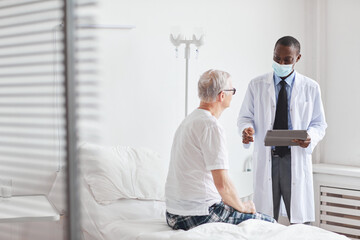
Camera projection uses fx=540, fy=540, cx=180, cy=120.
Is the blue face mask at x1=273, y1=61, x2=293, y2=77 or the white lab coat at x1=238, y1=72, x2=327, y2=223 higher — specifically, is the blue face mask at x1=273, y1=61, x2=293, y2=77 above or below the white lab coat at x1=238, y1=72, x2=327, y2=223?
above

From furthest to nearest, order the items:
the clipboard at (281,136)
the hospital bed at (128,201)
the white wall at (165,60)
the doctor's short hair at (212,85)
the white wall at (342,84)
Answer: the white wall at (342,84)
the white wall at (165,60)
the clipboard at (281,136)
the doctor's short hair at (212,85)
the hospital bed at (128,201)

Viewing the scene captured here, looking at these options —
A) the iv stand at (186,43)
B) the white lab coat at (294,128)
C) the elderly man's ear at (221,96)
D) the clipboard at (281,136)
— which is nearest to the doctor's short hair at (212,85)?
the elderly man's ear at (221,96)

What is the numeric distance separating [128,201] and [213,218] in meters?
0.68

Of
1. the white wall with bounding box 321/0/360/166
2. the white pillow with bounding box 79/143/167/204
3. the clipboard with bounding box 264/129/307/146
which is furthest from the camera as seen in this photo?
the white wall with bounding box 321/0/360/166

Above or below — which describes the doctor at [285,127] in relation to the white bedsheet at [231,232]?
above

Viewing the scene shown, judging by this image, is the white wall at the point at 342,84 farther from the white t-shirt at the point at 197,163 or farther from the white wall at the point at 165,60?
the white t-shirt at the point at 197,163

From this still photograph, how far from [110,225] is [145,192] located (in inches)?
15.5

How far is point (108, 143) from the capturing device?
365 centimetres

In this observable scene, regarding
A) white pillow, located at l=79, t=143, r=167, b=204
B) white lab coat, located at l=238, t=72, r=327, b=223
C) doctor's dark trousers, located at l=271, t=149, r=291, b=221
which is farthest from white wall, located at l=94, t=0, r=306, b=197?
doctor's dark trousers, located at l=271, t=149, r=291, b=221

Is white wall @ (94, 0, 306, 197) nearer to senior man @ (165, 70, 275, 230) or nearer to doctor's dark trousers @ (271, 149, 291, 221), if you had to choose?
doctor's dark trousers @ (271, 149, 291, 221)

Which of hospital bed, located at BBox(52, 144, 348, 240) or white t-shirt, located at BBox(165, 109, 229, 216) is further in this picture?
white t-shirt, located at BBox(165, 109, 229, 216)

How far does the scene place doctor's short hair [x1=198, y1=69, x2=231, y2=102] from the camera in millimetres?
2732

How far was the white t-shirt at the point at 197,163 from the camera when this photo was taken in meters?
2.60

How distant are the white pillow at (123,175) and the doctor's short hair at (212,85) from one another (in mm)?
725
